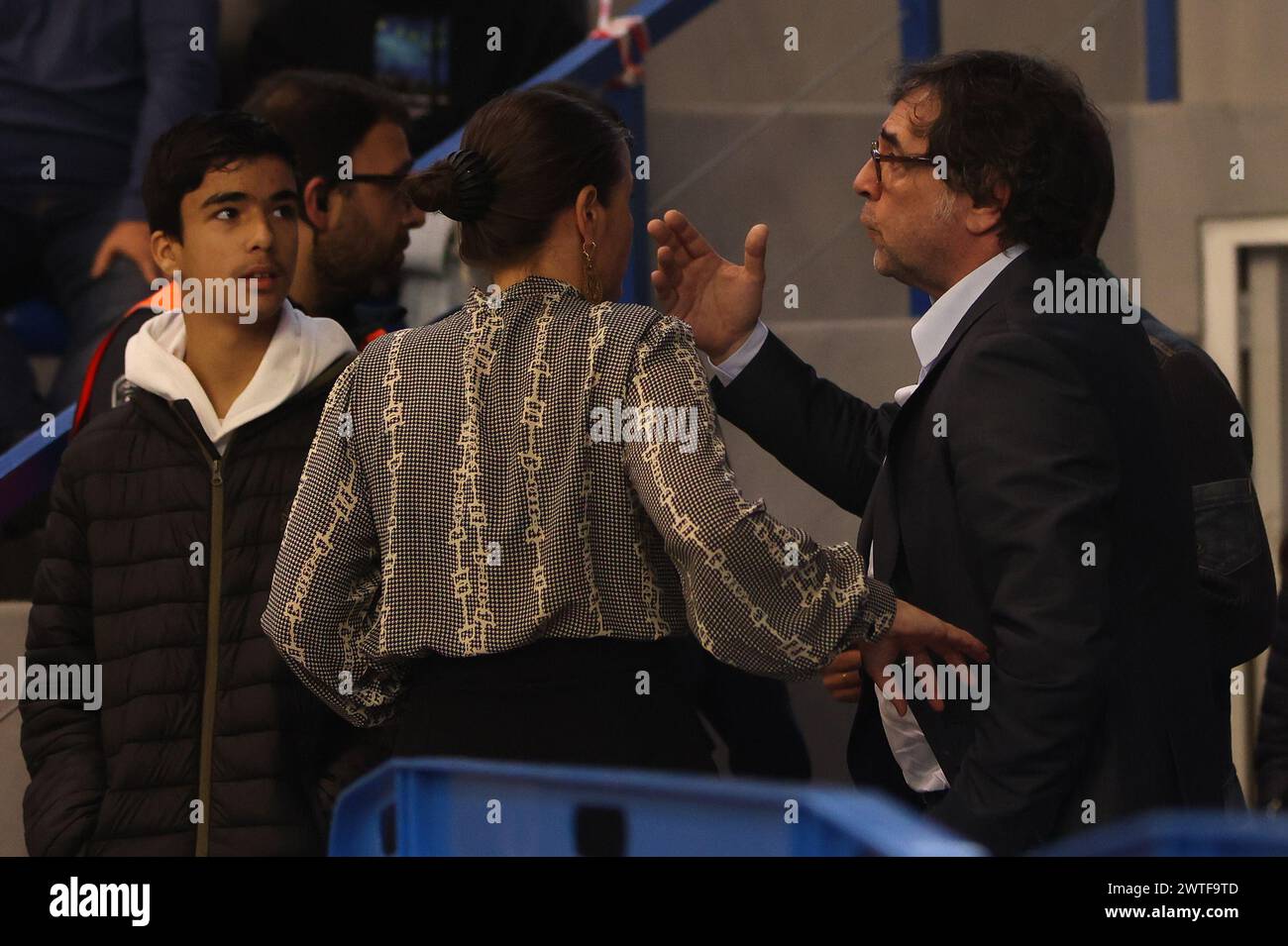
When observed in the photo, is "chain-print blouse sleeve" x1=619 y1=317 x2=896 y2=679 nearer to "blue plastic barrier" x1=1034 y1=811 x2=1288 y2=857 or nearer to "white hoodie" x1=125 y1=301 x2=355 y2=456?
"white hoodie" x1=125 y1=301 x2=355 y2=456

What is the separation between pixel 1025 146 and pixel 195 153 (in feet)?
4.93

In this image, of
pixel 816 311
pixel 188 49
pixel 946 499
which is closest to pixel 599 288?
pixel 946 499

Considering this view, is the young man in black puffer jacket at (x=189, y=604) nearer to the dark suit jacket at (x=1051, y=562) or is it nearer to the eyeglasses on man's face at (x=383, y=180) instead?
the eyeglasses on man's face at (x=383, y=180)

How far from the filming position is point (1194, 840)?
1.30 meters

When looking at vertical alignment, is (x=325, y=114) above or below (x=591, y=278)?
above

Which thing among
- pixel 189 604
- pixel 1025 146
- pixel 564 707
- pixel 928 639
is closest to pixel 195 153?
pixel 189 604

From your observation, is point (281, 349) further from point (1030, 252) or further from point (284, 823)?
point (1030, 252)

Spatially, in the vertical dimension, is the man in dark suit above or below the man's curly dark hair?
below

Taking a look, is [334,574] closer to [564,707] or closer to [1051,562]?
[564,707]

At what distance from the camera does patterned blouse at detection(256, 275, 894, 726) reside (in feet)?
7.72

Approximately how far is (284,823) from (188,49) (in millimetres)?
2501

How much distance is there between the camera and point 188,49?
4.57 m

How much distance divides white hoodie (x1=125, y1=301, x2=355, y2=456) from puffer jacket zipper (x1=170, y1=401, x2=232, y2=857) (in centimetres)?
11

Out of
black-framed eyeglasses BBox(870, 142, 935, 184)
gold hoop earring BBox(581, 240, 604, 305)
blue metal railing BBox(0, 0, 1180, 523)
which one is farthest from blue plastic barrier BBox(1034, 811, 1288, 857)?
blue metal railing BBox(0, 0, 1180, 523)
